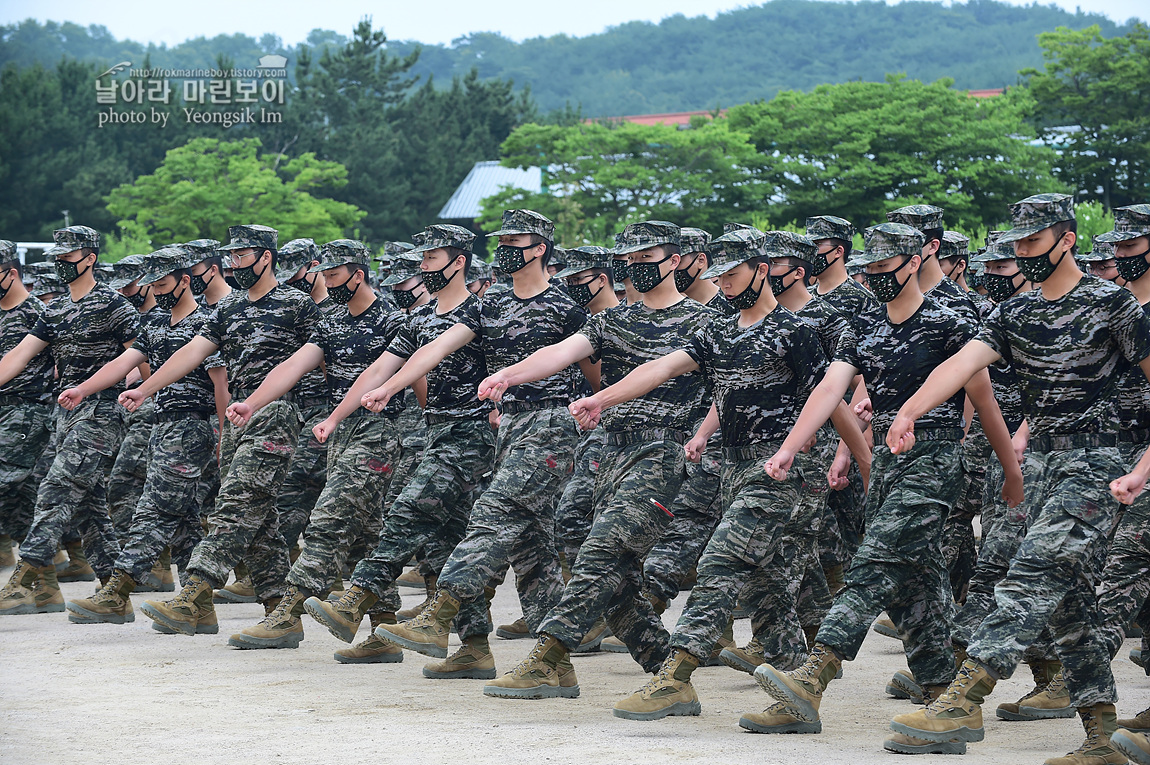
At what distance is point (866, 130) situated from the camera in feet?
138

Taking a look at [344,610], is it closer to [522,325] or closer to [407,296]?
[522,325]

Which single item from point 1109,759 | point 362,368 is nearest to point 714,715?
point 1109,759

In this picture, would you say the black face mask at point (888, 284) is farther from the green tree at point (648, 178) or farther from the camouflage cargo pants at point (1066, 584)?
the green tree at point (648, 178)

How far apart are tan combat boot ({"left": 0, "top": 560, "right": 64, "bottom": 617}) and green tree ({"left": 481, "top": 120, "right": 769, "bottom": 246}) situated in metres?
32.0

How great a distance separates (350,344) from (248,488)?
116 centimetres

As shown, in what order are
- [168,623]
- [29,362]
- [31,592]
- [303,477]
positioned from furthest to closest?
1. [29,362]
2. [31,592]
3. [303,477]
4. [168,623]

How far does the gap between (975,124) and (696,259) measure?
116 ft

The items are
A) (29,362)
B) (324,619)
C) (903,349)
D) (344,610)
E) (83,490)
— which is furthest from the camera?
(29,362)

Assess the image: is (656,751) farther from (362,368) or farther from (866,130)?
(866,130)

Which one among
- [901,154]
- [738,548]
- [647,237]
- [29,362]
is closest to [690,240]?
[647,237]

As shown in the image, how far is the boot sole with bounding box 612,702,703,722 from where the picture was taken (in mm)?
6551

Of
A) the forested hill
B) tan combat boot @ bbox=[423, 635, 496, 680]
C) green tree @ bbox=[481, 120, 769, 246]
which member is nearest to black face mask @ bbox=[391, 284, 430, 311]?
tan combat boot @ bbox=[423, 635, 496, 680]

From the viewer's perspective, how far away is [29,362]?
11.0 metres

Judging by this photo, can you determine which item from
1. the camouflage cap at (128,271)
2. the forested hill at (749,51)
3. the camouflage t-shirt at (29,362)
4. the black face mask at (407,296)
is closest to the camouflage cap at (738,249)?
the black face mask at (407,296)
